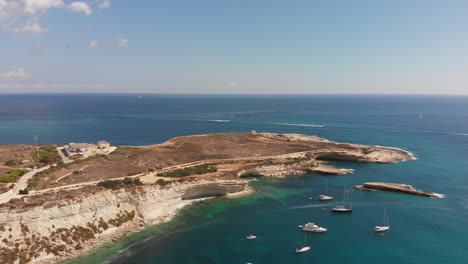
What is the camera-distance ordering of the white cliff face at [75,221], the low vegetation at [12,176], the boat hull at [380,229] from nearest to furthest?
the white cliff face at [75,221], the boat hull at [380,229], the low vegetation at [12,176]

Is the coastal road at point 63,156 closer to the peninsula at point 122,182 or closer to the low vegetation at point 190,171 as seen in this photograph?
the peninsula at point 122,182

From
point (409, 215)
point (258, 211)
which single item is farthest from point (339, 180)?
point (258, 211)

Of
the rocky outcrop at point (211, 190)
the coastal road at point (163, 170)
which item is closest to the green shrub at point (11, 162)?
the coastal road at point (163, 170)

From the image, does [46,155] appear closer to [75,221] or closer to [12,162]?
[12,162]

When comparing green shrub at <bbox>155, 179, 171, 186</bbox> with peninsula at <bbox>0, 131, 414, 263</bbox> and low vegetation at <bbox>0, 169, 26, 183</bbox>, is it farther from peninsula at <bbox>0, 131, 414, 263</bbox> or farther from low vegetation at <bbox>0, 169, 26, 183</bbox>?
low vegetation at <bbox>0, 169, 26, 183</bbox>

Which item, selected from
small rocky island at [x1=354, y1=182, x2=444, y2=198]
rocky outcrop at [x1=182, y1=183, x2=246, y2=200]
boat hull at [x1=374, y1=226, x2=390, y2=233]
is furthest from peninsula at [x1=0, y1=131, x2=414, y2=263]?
boat hull at [x1=374, y1=226, x2=390, y2=233]

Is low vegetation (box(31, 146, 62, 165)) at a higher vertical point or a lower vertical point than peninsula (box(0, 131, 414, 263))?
higher

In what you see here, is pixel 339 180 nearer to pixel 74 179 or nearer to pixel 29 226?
pixel 74 179
